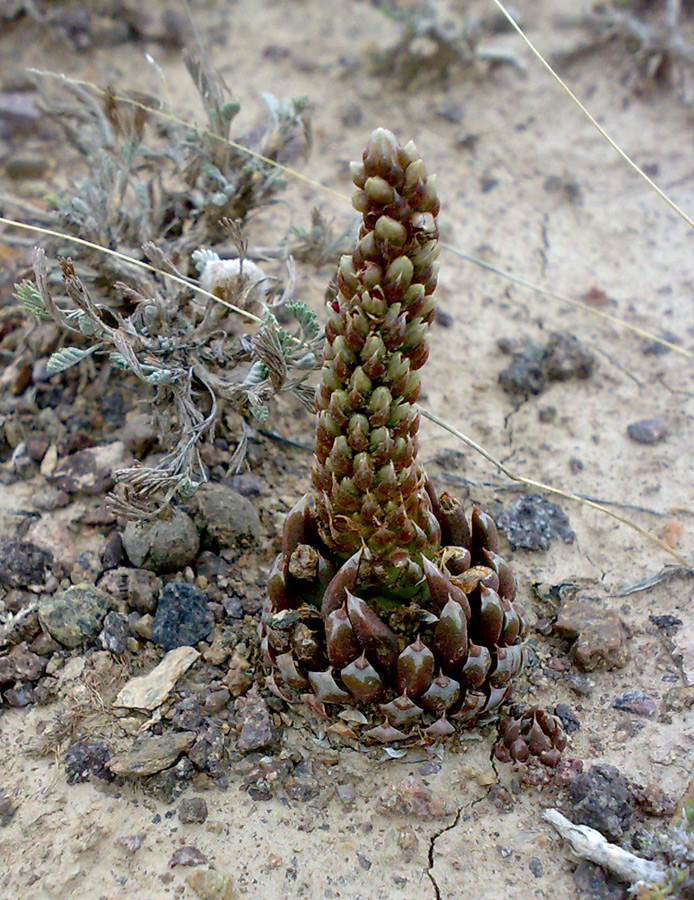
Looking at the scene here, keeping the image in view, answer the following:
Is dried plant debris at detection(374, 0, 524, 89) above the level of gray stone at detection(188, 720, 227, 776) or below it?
above

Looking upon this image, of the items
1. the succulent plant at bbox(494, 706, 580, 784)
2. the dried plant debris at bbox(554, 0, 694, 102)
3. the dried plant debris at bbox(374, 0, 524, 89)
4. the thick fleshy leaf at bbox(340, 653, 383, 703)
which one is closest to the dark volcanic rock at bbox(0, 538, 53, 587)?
the thick fleshy leaf at bbox(340, 653, 383, 703)

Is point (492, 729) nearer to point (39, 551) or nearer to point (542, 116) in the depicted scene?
point (39, 551)

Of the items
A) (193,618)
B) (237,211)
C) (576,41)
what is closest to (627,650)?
(193,618)

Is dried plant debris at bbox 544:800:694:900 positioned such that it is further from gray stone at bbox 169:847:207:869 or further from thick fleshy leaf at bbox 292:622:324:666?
gray stone at bbox 169:847:207:869

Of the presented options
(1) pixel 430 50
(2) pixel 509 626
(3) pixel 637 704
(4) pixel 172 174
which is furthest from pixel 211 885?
(1) pixel 430 50

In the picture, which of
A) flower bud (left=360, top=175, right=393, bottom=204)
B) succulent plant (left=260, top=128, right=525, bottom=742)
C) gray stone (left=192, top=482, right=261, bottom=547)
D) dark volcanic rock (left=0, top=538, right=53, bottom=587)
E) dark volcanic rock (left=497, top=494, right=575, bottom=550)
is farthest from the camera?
dark volcanic rock (left=497, top=494, right=575, bottom=550)

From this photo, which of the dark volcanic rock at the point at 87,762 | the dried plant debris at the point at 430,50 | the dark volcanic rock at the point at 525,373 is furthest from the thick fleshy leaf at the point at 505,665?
the dried plant debris at the point at 430,50

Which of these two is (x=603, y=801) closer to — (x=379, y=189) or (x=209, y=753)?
(x=209, y=753)
